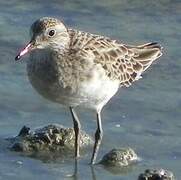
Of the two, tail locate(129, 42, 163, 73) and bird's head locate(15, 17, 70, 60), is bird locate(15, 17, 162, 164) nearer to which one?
bird's head locate(15, 17, 70, 60)

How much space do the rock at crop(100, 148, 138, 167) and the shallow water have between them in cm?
10

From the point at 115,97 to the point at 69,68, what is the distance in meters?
1.60

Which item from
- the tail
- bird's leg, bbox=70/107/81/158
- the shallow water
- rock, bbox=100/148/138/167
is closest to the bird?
bird's leg, bbox=70/107/81/158

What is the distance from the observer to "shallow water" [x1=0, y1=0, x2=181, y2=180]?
9219 mm

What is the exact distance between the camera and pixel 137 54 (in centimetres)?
1045

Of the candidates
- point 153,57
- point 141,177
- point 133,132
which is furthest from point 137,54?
point 141,177

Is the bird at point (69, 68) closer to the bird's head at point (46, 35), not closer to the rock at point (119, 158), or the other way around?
the bird's head at point (46, 35)

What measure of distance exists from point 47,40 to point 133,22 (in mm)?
3782

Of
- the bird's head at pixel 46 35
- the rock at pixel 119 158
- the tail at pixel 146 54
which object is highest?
the bird's head at pixel 46 35

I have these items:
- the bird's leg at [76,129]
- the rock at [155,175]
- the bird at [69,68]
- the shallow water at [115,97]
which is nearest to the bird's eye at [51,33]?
the bird at [69,68]

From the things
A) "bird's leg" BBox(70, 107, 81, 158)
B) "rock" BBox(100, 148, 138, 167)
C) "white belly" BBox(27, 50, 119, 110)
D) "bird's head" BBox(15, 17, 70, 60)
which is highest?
"bird's head" BBox(15, 17, 70, 60)

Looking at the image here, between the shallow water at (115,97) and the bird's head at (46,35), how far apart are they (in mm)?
1094

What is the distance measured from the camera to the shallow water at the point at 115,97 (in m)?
9.22

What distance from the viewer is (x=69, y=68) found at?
9.27 m
